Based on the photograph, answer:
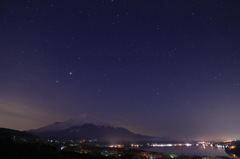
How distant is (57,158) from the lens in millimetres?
23250

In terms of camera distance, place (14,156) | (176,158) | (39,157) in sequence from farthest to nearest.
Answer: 1. (176,158)
2. (39,157)
3. (14,156)

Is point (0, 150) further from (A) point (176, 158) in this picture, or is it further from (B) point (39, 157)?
(A) point (176, 158)

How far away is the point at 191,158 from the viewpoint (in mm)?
105938

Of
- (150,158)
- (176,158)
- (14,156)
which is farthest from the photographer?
(176,158)

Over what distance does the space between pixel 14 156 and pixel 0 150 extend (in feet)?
6.93

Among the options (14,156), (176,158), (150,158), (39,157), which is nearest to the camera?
(14,156)

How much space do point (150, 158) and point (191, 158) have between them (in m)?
20.6

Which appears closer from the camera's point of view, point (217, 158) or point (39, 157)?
point (39, 157)

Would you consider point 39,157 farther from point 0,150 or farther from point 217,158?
point 217,158

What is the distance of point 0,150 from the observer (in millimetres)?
20578

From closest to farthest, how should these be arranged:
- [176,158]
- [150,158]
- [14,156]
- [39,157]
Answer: [14,156] < [39,157] < [150,158] < [176,158]

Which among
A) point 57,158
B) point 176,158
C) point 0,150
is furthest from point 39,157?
point 176,158

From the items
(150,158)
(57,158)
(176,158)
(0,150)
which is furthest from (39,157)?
(176,158)

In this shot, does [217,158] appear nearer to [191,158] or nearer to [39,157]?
[191,158]
